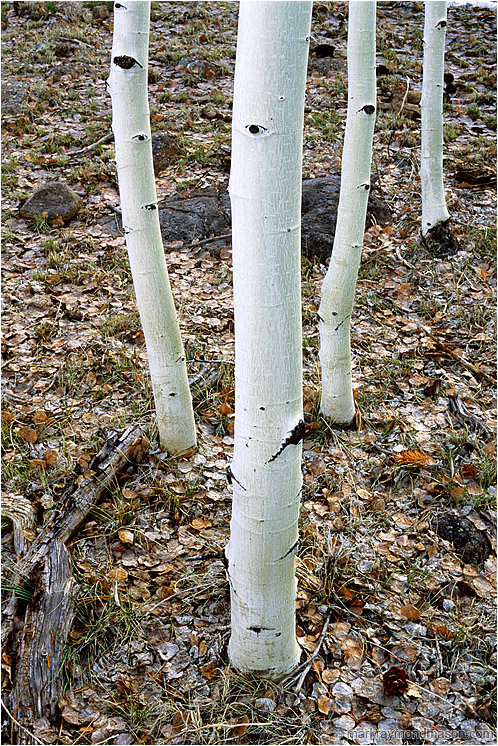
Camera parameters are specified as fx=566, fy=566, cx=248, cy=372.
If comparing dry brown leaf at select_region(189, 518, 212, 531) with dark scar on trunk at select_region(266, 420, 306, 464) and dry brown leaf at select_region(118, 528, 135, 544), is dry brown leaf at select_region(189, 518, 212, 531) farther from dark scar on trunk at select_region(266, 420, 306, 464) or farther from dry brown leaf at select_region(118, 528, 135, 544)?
dark scar on trunk at select_region(266, 420, 306, 464)

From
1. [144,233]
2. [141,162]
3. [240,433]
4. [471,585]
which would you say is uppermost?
[141,162]

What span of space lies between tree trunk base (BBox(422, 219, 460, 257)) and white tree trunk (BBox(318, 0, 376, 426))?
232 cm

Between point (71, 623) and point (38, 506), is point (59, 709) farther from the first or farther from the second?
point (38, 506)

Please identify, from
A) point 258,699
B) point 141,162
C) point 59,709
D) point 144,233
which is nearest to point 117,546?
point 59,709

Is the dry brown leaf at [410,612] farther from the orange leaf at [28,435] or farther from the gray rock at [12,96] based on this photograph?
the gray rock at [12,96]

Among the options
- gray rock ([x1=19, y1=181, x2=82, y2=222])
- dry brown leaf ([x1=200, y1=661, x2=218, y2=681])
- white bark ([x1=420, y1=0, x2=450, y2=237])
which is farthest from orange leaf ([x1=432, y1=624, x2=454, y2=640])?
gray rock ([x1=19, y1=181, x2=82, y2=222])

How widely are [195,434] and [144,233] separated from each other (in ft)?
3.77

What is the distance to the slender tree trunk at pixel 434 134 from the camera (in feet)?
14.8

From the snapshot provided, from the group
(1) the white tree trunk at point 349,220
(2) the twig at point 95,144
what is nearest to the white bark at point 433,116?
(1) the white tree trunk at point 349,220

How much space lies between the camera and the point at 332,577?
8.16 feet

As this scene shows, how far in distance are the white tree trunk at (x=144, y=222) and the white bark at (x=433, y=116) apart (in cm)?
315

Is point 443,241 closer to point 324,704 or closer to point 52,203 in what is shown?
point 52,203

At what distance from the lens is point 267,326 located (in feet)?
5.32

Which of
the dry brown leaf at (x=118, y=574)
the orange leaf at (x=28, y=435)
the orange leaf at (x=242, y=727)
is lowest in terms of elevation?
the orange leaf at (x=242, y=727)
